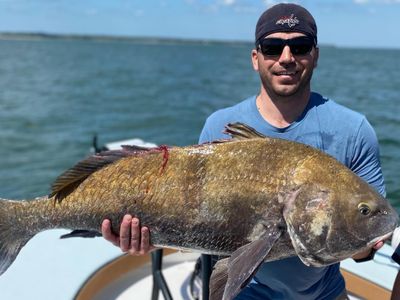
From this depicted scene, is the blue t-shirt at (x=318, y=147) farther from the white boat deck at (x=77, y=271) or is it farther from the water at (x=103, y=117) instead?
the water at (x=103, y=117)

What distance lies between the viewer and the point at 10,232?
297 cm

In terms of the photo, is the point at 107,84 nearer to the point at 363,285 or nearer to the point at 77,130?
the point at 77,130

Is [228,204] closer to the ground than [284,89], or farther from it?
closer to the ground

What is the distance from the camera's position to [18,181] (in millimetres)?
13766

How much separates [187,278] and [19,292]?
6.12 feet

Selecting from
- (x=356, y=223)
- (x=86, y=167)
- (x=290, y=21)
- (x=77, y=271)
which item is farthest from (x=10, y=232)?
(x=290, y=21)

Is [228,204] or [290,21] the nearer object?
[228,204]

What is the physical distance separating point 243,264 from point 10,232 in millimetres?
1446

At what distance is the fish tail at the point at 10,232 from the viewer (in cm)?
296

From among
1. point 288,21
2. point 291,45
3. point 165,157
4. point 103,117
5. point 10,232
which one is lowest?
point 103,117

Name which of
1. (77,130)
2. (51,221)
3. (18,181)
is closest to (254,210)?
(51,221)

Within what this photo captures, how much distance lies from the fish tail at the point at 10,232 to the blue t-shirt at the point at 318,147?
1395 mm

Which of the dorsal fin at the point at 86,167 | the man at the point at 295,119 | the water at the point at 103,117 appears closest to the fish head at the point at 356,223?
the man at the point at 295,119

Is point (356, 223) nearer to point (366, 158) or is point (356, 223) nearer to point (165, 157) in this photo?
point (366, 158)
